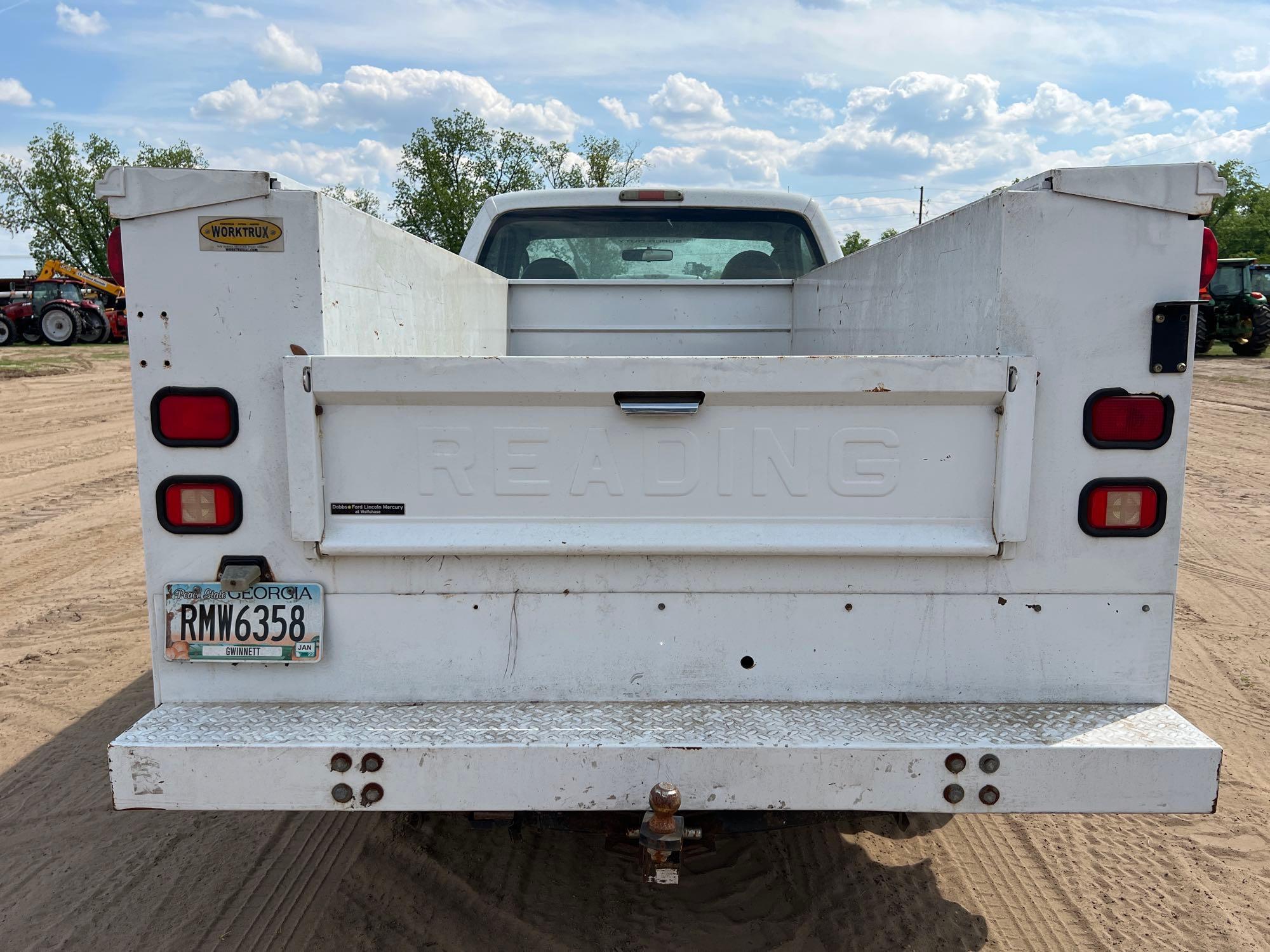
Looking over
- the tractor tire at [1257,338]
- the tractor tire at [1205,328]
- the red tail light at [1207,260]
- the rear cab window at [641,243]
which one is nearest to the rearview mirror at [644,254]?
the rear cab window at [641,243]

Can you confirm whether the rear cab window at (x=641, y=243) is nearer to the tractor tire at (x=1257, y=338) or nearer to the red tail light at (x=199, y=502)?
the red tail light at (x=199, y=502)

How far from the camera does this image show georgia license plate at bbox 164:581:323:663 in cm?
227

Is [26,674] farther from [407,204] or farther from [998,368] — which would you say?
[407,204]

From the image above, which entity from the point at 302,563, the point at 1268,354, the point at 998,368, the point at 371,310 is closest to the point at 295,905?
the point at 302,563

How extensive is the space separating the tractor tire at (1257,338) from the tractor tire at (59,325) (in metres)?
31.6

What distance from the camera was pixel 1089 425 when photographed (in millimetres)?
2229

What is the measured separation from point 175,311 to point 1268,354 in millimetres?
29781

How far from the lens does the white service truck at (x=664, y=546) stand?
2.12 meters

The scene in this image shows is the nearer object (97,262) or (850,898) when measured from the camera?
(850,898)

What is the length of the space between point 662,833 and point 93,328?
30.4 metres

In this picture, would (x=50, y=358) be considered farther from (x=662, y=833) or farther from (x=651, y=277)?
(x=662, y=833)

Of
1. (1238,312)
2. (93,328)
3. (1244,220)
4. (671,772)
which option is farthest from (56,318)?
(1244,220)

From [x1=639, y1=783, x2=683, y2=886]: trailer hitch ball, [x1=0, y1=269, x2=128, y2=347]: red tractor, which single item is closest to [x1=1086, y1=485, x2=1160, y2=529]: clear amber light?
[x1=639, y1=783, x2=683, y2=886]: trailer hitch ball

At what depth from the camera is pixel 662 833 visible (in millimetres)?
2066
